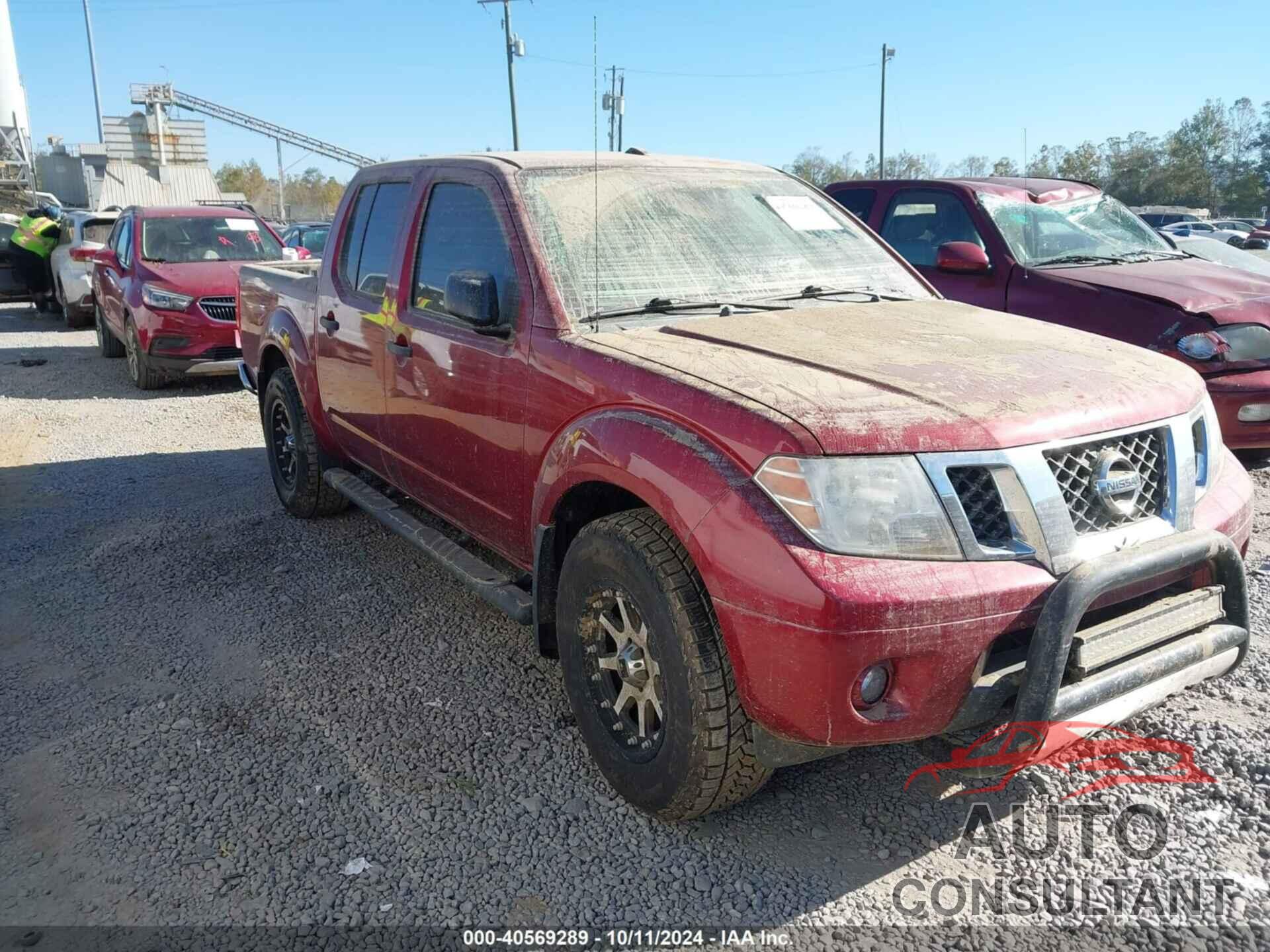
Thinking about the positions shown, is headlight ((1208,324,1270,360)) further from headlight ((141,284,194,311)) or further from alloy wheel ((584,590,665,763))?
headlight ((141,284,194,311))

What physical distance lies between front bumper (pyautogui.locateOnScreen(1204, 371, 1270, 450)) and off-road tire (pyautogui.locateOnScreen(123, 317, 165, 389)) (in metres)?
9.03

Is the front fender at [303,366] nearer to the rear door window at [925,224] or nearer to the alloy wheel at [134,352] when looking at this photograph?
the rear door window at [925,224]

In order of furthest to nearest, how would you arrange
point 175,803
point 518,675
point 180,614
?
point 180,614 → point 518,675 → point 175,803

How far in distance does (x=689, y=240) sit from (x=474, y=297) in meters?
0.88

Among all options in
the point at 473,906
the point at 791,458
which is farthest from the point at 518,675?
the point at 791,458

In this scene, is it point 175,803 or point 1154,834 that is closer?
point 1154,834

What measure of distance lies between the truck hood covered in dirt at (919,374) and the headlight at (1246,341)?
280 centimetres

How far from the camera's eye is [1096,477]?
2.45 meters

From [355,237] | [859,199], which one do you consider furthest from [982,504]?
[859,199]

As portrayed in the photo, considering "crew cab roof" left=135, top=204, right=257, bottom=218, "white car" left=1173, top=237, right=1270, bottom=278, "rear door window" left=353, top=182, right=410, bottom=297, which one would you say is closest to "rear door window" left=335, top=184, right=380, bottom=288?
"rear door window" left=353, top=182, right=410, bottom=297

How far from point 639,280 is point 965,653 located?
5.70ft

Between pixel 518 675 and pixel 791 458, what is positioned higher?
pixel 791 458

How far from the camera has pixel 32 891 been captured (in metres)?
2.58

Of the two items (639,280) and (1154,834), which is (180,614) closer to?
(639,280)
